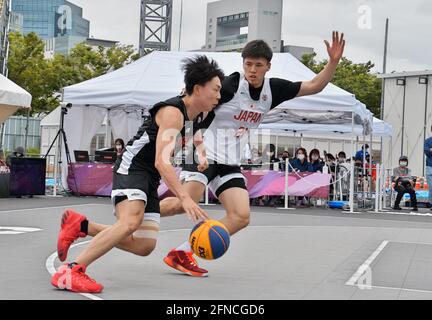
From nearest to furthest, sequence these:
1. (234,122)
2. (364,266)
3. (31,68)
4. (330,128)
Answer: (234,122)
(364,266)
(330,128)
(31,68)

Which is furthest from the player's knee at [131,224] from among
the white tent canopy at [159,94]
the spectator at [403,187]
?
the spectator at [403,187]

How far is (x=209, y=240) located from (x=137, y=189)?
0.72m

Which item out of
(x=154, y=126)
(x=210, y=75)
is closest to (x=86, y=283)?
(x=154, y=126)

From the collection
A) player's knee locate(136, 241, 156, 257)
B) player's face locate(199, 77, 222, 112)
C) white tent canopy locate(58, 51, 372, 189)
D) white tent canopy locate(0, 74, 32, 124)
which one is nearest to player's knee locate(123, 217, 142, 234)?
player's knee locate(136, 241, 156, 257)

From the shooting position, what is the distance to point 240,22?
122 meters

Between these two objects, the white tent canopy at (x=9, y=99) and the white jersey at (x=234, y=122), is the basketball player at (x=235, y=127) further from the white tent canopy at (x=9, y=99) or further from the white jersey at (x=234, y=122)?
the white tent canopy at (x=9, y=99)

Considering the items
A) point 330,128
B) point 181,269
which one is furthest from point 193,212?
point 330,128

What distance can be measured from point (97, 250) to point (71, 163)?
615 inches

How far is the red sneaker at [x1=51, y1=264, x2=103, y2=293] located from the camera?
6332 mm

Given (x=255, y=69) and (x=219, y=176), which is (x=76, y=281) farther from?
(x=255, y=69)

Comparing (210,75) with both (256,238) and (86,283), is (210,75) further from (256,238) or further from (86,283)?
(256,238)

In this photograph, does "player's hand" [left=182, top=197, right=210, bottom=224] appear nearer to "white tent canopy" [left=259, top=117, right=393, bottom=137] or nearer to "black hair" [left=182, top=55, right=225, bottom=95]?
"black hair" [left=182, top=55, right=225, bottom=95]

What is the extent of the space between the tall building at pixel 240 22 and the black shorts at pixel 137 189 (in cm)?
10764
